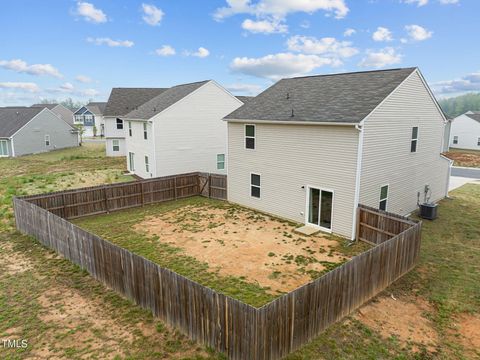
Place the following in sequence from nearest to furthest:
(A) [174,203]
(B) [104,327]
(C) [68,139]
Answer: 1. (B) [104,327]
2. (A) [174,203]
3. (C) [68,139]

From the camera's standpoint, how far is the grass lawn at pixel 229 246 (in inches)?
403

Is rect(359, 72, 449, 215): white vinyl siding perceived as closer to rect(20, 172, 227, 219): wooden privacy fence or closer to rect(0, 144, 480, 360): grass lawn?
rect(0, 144, 480, 360): grass lawn

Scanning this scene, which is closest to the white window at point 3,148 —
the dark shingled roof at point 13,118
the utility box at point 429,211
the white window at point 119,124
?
the dark shingled roof at point 13,118

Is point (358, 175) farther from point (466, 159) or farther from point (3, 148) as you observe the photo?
point (3, 148)

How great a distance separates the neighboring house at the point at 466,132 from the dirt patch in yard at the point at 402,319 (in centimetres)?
4757

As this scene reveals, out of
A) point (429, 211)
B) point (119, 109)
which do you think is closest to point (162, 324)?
point (429, 211)

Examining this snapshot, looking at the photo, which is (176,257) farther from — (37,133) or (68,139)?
(68,139)

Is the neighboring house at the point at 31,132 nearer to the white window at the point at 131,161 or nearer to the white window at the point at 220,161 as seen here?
the white window at the point at 131,161

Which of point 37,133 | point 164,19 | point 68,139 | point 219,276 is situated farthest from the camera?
point 68,139

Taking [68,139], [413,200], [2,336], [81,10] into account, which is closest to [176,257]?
[2,336]

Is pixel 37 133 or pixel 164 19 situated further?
pixel 37 133

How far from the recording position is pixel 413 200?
17.4m

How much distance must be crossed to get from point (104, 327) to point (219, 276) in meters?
3.66

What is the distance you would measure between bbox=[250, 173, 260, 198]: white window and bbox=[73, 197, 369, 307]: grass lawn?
98cm
